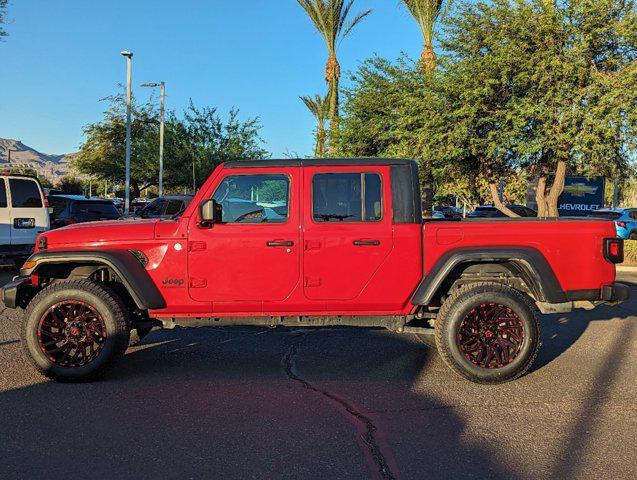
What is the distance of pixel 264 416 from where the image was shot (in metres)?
4.17

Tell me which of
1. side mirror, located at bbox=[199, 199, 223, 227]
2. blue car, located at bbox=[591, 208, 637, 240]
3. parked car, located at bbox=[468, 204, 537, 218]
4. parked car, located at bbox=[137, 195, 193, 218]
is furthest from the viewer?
parked car, located at bbox=[468, 204, 537, 218]

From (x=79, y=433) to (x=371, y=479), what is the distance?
6.88 ft

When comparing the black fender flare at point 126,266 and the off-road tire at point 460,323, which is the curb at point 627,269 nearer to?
the off-road tire at point 460,323

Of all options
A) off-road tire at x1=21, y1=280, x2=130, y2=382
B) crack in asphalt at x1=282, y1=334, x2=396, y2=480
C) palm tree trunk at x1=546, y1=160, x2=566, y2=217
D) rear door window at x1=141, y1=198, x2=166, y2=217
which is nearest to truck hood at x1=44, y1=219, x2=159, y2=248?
off-road tire at x1=21, y1=280, x2=130, y2=382

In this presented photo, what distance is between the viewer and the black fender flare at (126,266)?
491 centimetres

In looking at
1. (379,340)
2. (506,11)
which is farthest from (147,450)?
(506,11)

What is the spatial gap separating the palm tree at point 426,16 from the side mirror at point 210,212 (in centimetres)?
1798

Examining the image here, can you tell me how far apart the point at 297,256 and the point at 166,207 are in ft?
36.6

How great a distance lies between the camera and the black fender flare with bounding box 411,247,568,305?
4.99 meters

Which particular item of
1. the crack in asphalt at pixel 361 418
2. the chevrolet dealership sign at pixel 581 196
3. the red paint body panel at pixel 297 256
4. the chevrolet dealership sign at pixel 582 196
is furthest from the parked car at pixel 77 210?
the chevrolet dealership sign at pixel 582 196

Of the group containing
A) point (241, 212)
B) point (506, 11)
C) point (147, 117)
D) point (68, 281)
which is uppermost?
point (147, 117)

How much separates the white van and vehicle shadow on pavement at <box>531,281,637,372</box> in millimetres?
10159

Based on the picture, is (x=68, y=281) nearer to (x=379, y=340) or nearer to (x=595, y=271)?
(x=379, y=340)

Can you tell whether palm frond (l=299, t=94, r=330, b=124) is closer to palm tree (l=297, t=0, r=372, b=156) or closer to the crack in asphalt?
palm tree (l=297, t=0, r=372, b=156)
